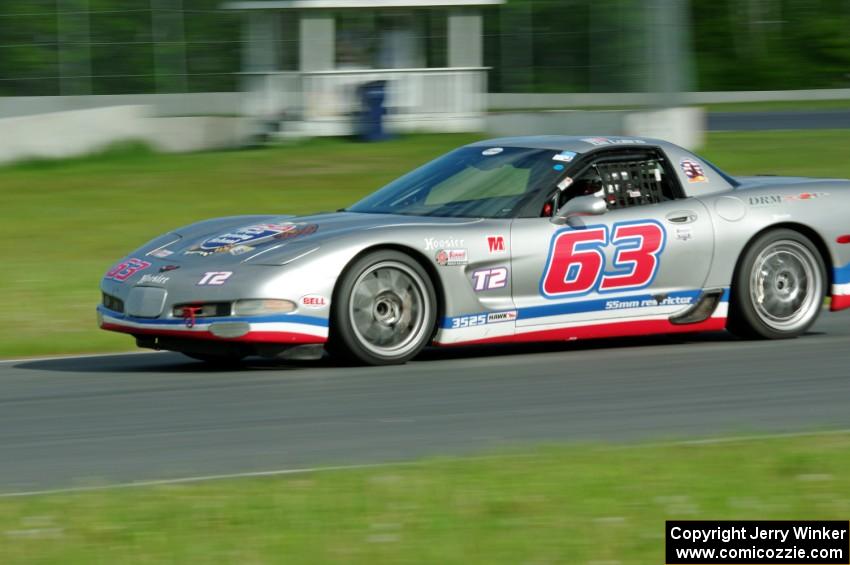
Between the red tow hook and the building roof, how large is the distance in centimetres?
2028

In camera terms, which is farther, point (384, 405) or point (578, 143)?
point (578, 143)

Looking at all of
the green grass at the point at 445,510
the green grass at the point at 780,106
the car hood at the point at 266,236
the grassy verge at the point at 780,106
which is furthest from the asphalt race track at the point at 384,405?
the green grass at the point at 780,106

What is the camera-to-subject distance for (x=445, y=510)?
16.1ft

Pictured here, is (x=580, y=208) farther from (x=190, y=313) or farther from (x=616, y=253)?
(x=190, y=313)

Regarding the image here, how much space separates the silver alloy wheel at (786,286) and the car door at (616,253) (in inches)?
20.0

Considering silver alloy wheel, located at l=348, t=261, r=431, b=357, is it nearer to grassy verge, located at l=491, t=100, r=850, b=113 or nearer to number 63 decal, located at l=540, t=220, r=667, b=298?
number 63 decal, located at l=540, t=220, r=667, b=298

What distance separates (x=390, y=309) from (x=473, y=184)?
4.32ft

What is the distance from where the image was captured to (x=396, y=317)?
27.7 feet

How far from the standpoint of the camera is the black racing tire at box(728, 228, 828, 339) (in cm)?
954

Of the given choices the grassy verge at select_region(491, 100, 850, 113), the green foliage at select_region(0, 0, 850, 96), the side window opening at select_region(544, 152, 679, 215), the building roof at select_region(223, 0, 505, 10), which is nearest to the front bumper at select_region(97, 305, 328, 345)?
the side window opening at select_region(544, 152, 679, 215)

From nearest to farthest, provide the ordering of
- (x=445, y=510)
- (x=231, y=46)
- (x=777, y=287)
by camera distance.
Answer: (x=445, y=510), (x=777, y=287), (x=231, y=46)

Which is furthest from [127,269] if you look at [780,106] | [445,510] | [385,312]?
[780,106]

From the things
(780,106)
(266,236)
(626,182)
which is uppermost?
(780,106)

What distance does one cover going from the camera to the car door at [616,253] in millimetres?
8766
